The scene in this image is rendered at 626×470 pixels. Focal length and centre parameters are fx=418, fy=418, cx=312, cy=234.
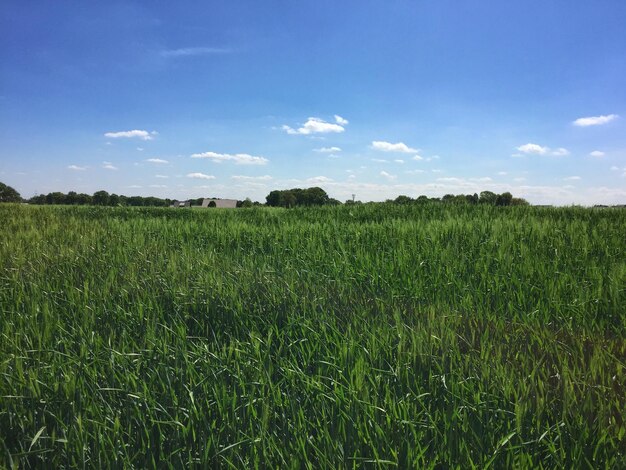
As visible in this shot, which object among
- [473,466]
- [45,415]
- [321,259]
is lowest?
[45,415]

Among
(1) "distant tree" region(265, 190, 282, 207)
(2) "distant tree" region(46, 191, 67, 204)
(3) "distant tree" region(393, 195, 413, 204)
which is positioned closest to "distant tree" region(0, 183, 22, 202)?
(2) "distant tree" region(46, 191, 67, 204)

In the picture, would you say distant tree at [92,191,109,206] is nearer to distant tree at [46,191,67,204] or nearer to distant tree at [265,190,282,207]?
distant tree at [46,191,67,204]

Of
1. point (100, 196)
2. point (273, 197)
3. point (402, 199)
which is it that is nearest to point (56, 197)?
point (100, 196)

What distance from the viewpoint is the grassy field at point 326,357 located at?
1.98 m

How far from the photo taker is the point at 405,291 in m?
4.46

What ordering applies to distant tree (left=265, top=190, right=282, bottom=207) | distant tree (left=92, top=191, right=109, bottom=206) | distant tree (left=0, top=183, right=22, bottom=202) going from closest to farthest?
1. distant tree (left=0, top=183, right=22, bottom=202)
2. distant tree (left=92, top=191, right=109, bottom=206)
3. distant tree (left=265, top=190, right=282, bottom=207)

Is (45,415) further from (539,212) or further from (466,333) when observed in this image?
(539,212)

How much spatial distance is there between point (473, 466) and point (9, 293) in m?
5.16

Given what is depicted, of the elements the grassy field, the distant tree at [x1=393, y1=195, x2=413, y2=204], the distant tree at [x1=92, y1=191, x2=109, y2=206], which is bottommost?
the grassy field

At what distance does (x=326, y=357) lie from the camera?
2662 millimetres

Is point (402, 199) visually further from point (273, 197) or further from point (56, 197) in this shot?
point (56, 197)

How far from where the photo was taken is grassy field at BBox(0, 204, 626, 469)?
1977 millimetres

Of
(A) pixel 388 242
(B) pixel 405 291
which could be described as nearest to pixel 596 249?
(A) pixel 388 242

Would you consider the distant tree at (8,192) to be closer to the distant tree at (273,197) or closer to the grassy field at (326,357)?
the distant tree at (273,197)
